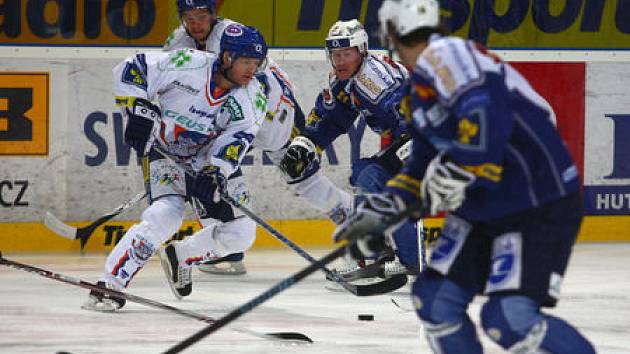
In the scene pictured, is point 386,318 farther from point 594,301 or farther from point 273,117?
point 273,117

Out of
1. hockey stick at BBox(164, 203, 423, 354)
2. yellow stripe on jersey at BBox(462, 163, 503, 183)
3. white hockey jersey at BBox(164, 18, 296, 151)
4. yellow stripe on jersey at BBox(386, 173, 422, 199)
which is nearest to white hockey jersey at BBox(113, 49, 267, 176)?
white hockey jersey at BBox(164, 18, 296, 151)

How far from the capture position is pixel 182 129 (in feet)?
18.4

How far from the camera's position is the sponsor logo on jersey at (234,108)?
5.63 m

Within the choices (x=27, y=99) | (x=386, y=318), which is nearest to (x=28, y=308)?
(x=386, y=318)

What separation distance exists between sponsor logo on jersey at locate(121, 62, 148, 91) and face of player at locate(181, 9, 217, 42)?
893mm

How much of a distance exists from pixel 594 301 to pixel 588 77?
234 centimetres

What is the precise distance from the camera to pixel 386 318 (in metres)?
5.31

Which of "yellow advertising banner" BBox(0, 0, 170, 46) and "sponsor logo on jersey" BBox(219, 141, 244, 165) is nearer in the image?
"sponsor logo on jersey" BBox(219, 141, 244, 165)

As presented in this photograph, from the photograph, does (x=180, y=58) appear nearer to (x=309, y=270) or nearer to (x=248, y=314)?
(x=248, y=314)

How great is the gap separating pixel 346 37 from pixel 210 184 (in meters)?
1.07

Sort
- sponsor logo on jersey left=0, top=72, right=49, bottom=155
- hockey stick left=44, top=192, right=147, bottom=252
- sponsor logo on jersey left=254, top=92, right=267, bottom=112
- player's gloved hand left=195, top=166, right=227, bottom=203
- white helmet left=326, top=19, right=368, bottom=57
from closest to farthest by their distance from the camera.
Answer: player's gloved hand left=195, top=166, right=227, bottom=203 < sponsor logo on jersey left=254, top=92, right=267, bottom=112 < white helmet left=326, top=19, right=368, bottom=57 < hockey stick left=44, top=192, right=147, bottom=252 < sponsor logo on jersey left=0, top=72, right=49, bottom=155

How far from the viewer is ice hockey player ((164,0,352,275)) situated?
6.36 meters

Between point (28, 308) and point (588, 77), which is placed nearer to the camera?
point (28, 308)

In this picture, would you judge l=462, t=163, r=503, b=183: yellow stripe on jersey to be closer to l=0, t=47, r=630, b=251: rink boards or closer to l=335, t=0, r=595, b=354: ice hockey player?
l=335, t=0, r=595, b=354: ice hockey player
